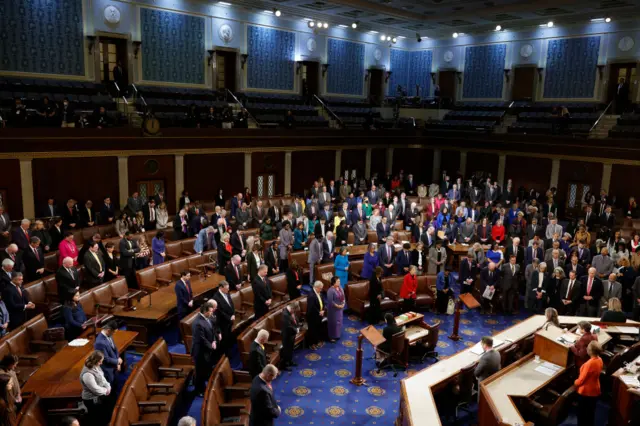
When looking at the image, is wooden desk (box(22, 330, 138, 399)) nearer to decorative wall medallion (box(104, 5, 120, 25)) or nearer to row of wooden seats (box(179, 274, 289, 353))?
row of wooden seats (box(179, 274, 289, 353))

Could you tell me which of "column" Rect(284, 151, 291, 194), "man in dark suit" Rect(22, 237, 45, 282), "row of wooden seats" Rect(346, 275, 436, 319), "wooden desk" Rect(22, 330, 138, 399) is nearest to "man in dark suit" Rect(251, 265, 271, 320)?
"row of wooden seats" Rect(346, 275, 436, 319)

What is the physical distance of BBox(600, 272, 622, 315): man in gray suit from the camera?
10.8 meters

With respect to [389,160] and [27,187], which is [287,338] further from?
[389,160]

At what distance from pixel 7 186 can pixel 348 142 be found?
1436 cm

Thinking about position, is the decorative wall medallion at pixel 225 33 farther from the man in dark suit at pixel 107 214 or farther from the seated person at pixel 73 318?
the seated person at pixel 73 318

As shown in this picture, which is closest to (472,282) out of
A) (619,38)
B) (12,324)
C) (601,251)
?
(601,251)

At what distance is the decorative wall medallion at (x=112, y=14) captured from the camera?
19.5m

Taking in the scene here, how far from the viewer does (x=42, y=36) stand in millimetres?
18047

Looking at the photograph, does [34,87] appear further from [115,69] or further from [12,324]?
[12,324]

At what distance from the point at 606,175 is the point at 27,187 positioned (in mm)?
20804

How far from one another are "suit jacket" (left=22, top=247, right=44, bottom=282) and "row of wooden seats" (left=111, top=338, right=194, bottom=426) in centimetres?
454

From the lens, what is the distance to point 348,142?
24391mm

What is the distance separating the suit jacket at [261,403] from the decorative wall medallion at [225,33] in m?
19.9

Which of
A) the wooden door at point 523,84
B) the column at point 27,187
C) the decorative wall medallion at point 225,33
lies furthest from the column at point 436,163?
the column at point 27,187
